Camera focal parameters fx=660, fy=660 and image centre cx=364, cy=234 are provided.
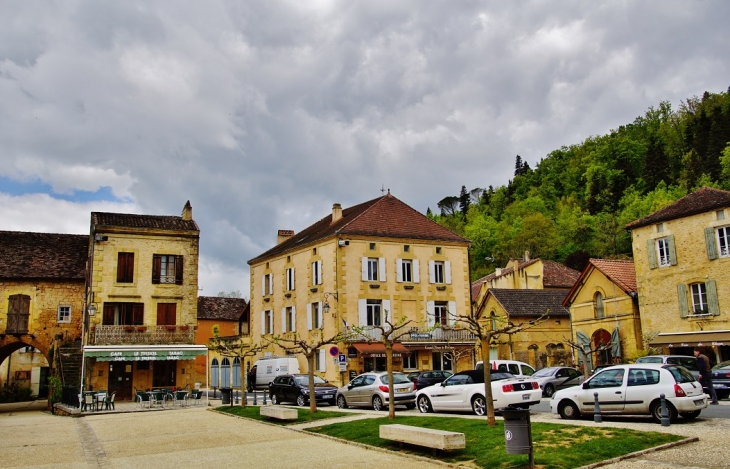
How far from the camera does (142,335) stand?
119ft

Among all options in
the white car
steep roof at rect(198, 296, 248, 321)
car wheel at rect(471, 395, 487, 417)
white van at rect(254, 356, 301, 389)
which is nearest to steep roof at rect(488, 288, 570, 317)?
white van at rect(254, 356, 301, 389)

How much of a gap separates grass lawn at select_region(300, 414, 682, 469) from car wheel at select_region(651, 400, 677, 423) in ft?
7.29

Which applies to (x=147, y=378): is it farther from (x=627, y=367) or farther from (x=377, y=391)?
(x=627, y=367)

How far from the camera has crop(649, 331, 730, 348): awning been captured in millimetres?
30422

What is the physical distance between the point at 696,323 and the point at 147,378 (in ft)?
94.2

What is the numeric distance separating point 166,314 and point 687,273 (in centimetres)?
2797

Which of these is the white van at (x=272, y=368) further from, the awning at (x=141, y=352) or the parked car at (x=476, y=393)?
the parked car at (x=476, y=393)

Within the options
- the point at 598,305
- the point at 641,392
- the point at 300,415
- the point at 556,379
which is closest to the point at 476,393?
the point at 641,392

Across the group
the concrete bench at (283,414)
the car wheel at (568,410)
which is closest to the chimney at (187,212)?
the concrete bench at (283,414)

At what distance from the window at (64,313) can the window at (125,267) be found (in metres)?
4.42

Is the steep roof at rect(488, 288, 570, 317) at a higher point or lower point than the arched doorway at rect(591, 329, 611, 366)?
→ higher

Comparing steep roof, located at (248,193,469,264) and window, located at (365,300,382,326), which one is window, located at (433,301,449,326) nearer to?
window, located at (365,300,382,326)

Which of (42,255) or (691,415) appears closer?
(691,415)

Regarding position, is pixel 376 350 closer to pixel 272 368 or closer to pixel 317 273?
pixel 272 368
